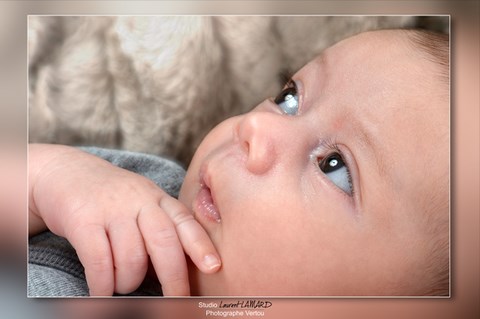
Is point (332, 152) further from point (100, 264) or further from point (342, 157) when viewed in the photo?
point (100, 264)

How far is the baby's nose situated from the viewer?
117 centimetres

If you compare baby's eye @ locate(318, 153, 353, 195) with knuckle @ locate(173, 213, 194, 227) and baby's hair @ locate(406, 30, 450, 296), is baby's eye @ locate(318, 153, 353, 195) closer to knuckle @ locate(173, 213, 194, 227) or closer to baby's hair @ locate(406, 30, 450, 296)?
baby's hair @ locate(406, 30, 450, 296)

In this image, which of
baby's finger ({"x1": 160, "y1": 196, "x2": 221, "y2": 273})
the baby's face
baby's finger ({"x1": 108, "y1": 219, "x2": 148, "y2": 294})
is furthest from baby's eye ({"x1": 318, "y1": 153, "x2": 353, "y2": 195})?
baby's finger ({"x1": 108, "y1": 219, "x2": 148, "y2": 294})

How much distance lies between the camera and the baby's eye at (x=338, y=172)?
116 centimetres

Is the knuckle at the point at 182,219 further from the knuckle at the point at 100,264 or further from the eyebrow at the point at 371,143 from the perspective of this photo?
the eyebrow at the point at 371,143

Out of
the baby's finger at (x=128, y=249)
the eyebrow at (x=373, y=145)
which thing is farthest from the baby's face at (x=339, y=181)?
the baby's finger at (x=128, y=249)

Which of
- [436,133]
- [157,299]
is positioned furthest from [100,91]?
[436,133]

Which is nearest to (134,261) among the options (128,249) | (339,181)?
(128,249)

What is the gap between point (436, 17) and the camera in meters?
1.27

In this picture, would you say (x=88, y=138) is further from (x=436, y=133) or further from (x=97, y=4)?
(x=436, y=133)

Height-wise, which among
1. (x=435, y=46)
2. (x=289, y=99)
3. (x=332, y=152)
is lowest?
(x=332, y=152)

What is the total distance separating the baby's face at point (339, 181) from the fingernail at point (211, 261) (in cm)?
1

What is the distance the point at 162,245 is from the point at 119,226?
0.09 meters

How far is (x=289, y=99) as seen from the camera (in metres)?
1.24
